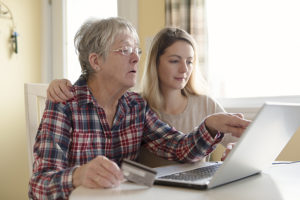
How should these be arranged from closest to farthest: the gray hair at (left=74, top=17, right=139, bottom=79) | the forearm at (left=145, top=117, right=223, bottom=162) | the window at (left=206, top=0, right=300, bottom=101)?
the forearm at (left=145, top=117, right=223, bottom=162) < the gray hair at (left=74, top=17, right=139, bottom=79) < the window at (left=206, top=0, right=300, bottom=101)

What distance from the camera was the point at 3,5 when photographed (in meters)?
3.24

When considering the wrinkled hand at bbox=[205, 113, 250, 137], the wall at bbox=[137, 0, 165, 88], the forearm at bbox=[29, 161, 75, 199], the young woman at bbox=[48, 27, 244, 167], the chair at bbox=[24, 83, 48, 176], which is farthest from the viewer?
the wall at bbox=[137, 0, 165, 88]

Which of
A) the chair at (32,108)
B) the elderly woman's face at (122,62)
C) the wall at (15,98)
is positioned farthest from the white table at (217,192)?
the wall at (15,98)

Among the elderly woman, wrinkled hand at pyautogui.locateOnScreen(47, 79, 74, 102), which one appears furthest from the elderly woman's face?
wrinkled hand at pyautogui.locateOnScreen(47, 79, 74, 102)

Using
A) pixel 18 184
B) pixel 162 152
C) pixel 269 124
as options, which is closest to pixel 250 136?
pixel 269 124

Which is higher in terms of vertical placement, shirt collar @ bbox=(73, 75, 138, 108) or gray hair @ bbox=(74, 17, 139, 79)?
gray hair @ bbox=(74, 17, 139, 79)

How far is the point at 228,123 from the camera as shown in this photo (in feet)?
3.82

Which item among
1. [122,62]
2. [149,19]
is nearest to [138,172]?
[122,62]

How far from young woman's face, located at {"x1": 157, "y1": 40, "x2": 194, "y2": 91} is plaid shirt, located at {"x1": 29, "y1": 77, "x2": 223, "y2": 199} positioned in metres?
0.32

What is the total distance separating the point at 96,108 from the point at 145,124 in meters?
0.22

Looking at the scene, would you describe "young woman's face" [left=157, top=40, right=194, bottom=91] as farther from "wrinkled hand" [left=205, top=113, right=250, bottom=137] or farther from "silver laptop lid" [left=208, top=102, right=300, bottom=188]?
"silver laptop lid" [left=208, top=102, right=300, bottom=188]

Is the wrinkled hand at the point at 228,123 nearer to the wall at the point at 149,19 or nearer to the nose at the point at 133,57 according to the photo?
the nose at the point at 133,57

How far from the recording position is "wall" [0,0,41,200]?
10.6 ft

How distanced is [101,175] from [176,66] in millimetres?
1059
